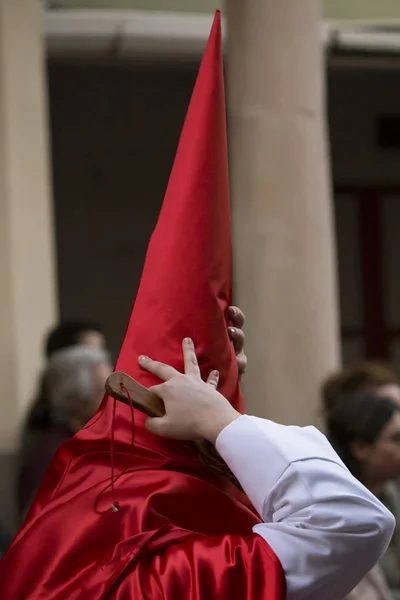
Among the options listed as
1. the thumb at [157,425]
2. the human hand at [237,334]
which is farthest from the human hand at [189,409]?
the human hand at [237,334]

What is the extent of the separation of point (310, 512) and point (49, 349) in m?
2.36

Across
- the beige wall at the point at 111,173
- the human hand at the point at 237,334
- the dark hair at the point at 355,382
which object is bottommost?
the dark hair at the point at 355,382

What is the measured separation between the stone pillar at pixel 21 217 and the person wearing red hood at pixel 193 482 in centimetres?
259

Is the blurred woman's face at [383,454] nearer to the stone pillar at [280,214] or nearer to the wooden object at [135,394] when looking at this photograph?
the stone pillar at [280,214]

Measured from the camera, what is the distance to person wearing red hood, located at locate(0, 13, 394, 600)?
1252 millimetres

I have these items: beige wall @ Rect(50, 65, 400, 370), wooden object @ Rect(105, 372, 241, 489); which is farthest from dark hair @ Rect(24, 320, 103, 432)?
beige wall @ Rect(50, 65, 400, 370)

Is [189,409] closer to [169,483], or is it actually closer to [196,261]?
[169,483]

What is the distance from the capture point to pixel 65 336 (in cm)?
349

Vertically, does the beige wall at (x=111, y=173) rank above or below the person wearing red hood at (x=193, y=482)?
above

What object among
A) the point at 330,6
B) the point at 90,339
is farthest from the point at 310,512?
the point at 330,6

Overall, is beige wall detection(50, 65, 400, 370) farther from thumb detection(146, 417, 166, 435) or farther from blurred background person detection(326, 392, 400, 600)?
thumb detection(146, 417, 166, 435)

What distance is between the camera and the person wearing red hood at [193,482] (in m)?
1.25

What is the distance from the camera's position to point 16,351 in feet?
13.0

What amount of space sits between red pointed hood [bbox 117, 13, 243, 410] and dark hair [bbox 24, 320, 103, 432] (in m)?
1.91
